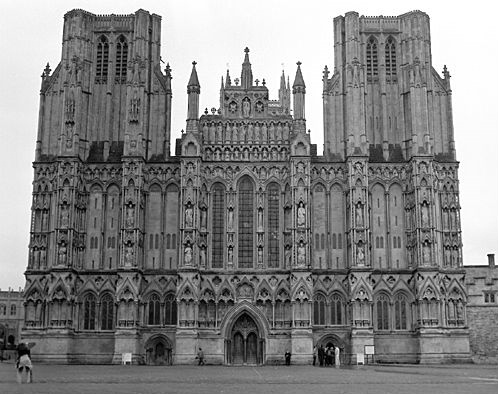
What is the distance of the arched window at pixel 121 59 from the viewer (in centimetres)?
7588

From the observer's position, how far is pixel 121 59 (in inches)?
3007

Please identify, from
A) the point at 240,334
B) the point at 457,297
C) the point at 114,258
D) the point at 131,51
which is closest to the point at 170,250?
the point at 114,258

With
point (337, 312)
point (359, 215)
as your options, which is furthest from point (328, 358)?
point (359, 215)

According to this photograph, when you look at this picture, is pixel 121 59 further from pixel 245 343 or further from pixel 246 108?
pixel 245 343

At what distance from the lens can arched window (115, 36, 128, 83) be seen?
249ft

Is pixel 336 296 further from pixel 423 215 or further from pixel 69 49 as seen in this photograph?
pixel 69 49

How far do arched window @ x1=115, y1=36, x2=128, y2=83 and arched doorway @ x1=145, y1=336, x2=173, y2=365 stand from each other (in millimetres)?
24808

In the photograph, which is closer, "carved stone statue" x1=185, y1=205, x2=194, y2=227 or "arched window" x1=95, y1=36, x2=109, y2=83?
"carved stone statue" x1=185, y1=205, x2=194, y2=227

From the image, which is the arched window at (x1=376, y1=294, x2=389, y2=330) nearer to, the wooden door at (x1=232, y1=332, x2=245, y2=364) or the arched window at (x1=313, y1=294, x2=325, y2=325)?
the arched window at (x1=313, y1=294, x2=325, y2=325)

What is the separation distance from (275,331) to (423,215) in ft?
53.3

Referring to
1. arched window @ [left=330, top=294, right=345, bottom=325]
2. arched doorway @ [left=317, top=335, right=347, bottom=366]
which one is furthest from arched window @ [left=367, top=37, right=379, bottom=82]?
arched doorway @ [left=317, top=335, right=347, bottom=366]

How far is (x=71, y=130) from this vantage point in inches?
2830

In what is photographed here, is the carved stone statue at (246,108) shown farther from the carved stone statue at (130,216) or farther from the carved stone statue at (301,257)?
the carved stone statue at (301,257)

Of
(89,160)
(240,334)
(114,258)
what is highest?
(89,160)
